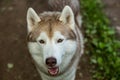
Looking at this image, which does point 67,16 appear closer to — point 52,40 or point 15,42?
point 52,40

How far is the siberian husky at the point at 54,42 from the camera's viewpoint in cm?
400

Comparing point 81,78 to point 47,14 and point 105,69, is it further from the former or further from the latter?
point 47,14

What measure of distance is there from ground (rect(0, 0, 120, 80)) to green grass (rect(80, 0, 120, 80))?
0.13 metres

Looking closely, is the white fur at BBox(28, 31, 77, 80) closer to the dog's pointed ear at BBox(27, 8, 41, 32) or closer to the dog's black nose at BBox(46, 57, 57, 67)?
the dog's black nose at BBox(46, 57, 57, 67)

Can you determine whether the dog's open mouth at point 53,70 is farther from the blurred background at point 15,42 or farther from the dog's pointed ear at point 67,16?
the blurred background at point 15,42

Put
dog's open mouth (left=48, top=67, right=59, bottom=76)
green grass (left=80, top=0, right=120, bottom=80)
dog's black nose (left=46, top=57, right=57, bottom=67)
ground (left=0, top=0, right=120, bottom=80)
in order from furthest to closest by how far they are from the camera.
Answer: ground (left=0, top=0, right=120, bottom=80), green grass (left=80, top=0, right=120, bottom=80), dog's open mouth (left=48, top=67, right=59, bottom=76), dog's black nose (left=46, top=57, right=57, bottom=67)

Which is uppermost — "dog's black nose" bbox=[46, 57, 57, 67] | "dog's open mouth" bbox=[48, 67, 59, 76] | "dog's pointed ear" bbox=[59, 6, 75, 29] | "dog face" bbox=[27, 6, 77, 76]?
"dog's pointed ear" bbox=[59, 6, 75, 29]

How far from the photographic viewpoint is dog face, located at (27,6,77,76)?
157 inches

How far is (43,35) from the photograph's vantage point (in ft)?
13.4

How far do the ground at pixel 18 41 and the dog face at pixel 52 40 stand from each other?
115 cm

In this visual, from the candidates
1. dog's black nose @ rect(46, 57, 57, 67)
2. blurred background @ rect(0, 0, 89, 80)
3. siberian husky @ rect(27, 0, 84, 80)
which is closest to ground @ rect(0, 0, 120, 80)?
blurred background @ rect(0, 0, 89, 80)

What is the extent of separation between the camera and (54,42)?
403 cm

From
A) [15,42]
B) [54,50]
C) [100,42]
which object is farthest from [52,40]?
[15,42]

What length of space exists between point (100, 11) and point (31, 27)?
2.45 meters
